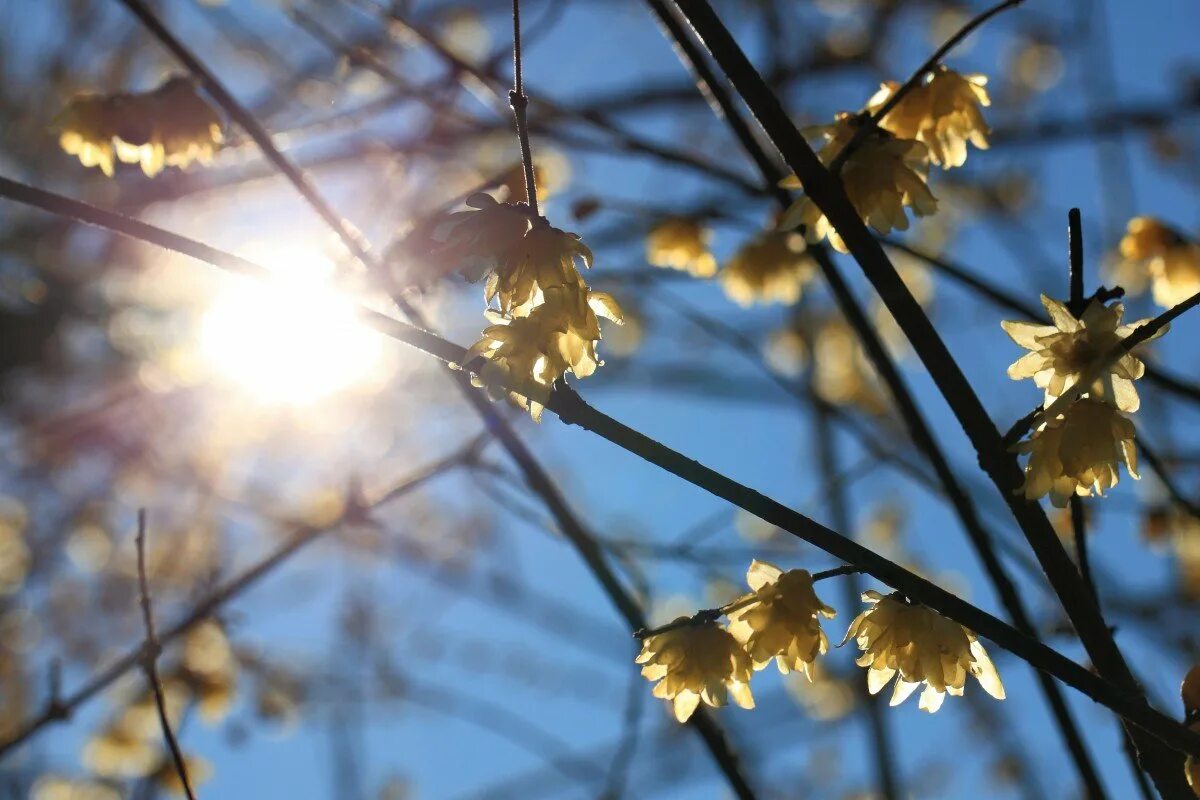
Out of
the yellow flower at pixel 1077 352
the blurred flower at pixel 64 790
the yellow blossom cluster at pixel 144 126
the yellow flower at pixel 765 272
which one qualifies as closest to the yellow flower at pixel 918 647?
the yellow flower at pixel 1077 352

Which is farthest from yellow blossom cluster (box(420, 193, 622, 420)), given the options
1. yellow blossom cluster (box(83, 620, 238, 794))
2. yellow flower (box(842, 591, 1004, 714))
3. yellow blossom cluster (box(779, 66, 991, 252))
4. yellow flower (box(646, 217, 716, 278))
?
yellow blossom cluster (box(83, 620, 238, 794))

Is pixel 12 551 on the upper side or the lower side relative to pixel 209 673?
upper

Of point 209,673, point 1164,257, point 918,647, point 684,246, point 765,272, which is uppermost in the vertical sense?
point 684,246

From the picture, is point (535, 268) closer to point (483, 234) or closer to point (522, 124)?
point (483, 234)

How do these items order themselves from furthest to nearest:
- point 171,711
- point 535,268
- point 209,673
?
point 171,711 → point 209,673 → point 535,268

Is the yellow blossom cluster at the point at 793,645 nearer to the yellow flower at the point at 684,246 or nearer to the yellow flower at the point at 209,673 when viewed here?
the yellow flower at the point at 684,246

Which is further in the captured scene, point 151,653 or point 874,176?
point 151,653

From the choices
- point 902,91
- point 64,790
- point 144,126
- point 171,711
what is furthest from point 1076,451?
point 64,790

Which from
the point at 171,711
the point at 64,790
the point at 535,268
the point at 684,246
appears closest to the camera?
the point at 535,268
